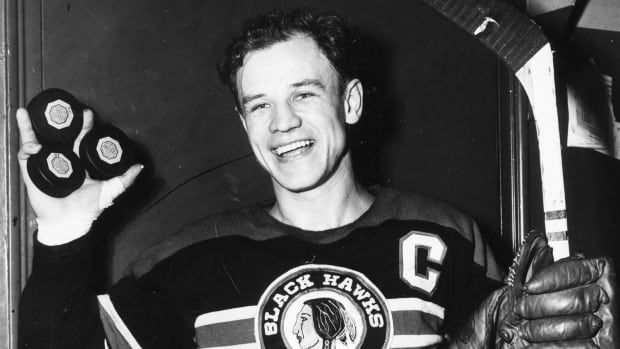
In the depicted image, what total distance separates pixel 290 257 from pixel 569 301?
1.73ft

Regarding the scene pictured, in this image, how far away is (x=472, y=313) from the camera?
1.39 meters

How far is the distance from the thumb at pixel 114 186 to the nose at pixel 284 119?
31 centimetres

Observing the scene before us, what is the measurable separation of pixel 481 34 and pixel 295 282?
58 centimetres

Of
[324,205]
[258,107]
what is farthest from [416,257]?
[258,107]

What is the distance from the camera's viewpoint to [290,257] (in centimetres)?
141

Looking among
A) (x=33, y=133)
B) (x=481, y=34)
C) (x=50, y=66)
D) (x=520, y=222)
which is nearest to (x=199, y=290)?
(x=33, y=133)

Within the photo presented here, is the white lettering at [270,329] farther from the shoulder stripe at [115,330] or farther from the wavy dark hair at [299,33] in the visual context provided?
the wavy dark hair at [299,33]

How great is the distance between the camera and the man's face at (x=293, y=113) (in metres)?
1.43

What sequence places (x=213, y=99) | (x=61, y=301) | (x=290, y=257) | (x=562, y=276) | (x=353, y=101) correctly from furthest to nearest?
(x=213, y=99)
(x=353, y=101)
(x=290, y=257)
(x=61, y=301)
(x=562, y=276)

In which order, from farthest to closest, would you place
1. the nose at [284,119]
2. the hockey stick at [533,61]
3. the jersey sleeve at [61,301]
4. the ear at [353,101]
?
the ear at [353,101] < the nose at [284,119] < the jersey sleeve at [61,301] < the hockey stick at [533,61]

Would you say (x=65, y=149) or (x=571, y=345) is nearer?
(x=571, y=345)

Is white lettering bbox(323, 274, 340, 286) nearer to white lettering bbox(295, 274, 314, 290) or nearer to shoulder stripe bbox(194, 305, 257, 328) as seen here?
white lettering bbox(295, 274, 314, 290)

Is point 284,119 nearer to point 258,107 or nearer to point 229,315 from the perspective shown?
point 258,107

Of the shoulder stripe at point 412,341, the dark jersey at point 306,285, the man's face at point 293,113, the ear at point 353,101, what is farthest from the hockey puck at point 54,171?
the shoulder stripe at point 412,341
